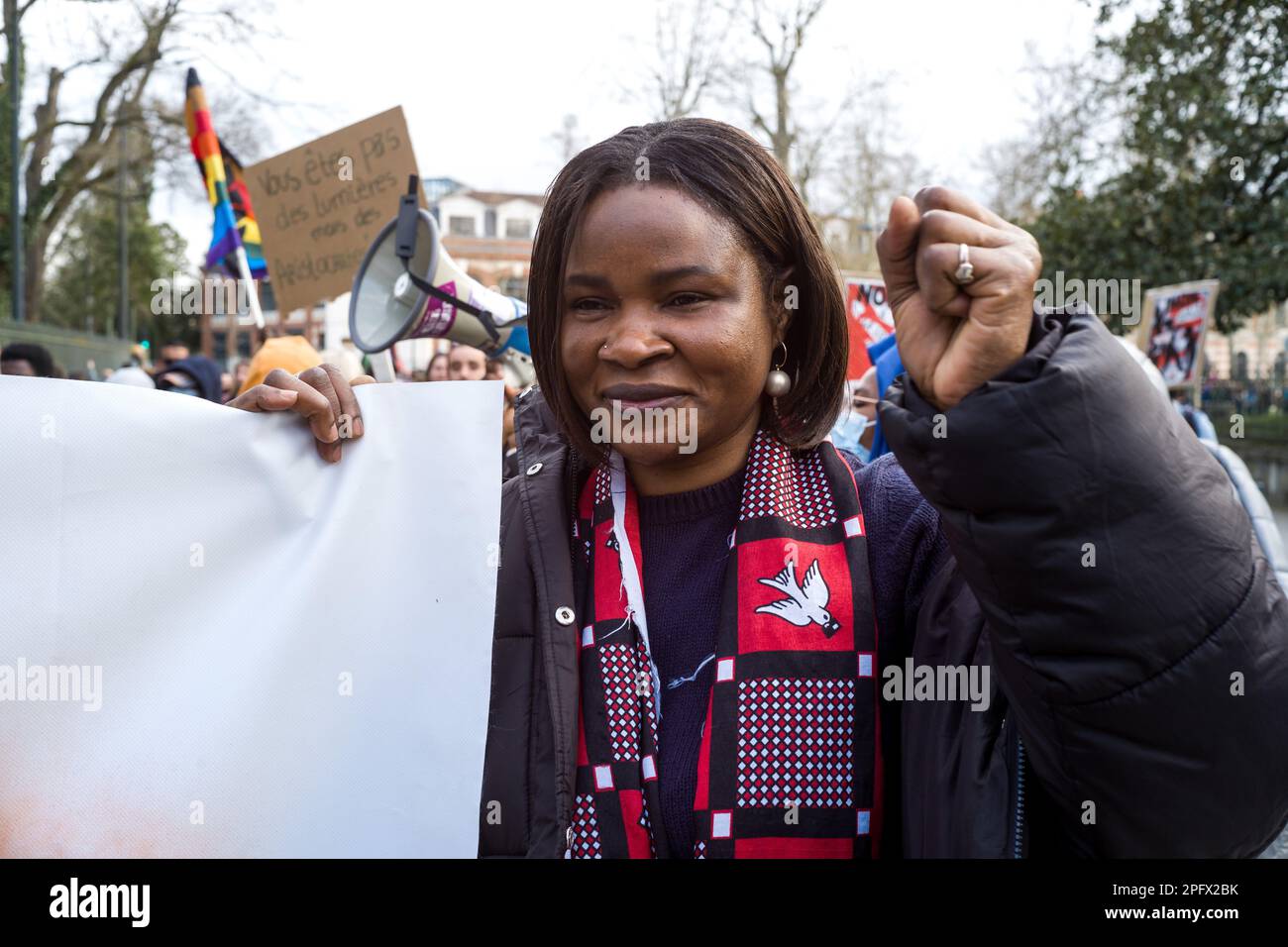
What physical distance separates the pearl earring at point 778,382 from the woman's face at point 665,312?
54 mm

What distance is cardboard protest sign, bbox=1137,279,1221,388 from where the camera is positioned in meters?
8.38

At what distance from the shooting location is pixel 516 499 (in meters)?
1.66

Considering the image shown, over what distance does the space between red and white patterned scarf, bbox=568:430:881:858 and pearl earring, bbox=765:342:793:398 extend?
19 cm

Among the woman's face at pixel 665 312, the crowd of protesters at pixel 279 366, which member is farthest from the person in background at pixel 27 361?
the woman's face at pixel 665 312

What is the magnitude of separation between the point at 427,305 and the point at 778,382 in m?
1.82

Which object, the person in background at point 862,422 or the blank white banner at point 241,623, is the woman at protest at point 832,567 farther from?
the person in background at point 862,422

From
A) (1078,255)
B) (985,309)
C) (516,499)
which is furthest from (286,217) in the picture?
(1078,255)

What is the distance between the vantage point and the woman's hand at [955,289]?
1084 mm

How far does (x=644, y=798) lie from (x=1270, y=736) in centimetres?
71

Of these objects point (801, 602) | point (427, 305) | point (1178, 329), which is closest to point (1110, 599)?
point (801, 602)

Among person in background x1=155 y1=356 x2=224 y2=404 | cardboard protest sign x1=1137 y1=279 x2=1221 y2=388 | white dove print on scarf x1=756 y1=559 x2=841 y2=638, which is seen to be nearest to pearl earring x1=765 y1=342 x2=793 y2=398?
white dove print on scarf x1=756 y1=559 x2=841 y2=638

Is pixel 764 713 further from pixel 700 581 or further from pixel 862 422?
pixel 862 422
